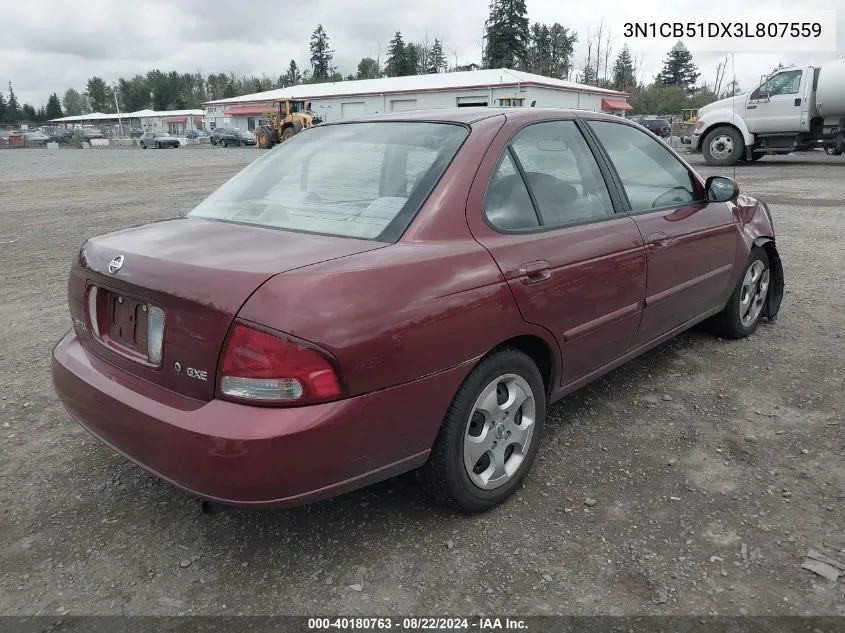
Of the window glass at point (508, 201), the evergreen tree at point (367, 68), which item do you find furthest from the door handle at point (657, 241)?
the evergreen tree at point (367, 68)

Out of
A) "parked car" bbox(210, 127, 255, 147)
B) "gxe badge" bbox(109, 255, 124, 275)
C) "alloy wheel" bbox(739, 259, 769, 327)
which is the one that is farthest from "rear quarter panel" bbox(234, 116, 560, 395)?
"parked car" bbox(210, 127, 255, 147)

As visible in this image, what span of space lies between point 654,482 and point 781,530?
0.53 metres

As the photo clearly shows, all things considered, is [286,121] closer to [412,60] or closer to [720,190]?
[720,190]

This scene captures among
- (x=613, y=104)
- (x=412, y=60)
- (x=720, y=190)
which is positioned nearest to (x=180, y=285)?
(x=720, y=190)

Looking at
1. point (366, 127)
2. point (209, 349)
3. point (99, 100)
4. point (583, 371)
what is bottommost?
point (583, 371)

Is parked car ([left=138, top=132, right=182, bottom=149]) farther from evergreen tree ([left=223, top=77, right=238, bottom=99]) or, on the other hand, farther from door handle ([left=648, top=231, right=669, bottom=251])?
evergreen tree ([left=223, top=77, right=238, bottom=99])

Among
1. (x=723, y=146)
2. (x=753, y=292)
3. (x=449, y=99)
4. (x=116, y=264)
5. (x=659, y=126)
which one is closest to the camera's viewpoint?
(x=116, y=264)

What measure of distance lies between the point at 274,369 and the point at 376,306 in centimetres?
38

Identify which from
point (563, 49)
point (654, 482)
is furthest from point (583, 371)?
point (563, 49)

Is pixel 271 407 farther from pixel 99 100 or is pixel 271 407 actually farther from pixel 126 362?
pixel 99 100

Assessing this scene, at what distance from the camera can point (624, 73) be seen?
94.2 m

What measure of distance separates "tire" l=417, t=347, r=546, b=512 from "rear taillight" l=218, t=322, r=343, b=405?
1.96ft

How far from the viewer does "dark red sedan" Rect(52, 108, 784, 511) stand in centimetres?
206

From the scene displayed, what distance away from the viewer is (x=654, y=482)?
295cm
